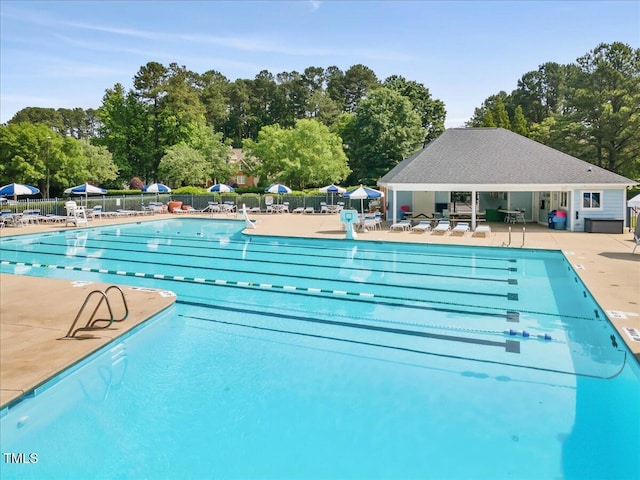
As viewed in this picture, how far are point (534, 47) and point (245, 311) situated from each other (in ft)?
54.9

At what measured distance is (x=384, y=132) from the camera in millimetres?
40188

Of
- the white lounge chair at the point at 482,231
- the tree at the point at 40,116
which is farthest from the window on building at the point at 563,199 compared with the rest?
the tree at the point at 40,116

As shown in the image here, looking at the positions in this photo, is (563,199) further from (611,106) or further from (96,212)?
(96,212)

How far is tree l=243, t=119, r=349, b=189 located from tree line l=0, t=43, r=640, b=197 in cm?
8

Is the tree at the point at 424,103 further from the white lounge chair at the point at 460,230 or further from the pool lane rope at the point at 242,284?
the pool lane rope at the point at 242,284

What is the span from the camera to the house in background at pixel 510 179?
842 inches

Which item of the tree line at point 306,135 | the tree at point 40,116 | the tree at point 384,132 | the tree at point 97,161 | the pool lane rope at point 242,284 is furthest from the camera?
the tree at point 40,116

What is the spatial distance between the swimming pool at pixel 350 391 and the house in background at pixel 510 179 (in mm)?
10245

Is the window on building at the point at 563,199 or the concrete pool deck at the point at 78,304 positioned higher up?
the window on building at the point at 563,199

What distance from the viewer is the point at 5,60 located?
18.1 metres

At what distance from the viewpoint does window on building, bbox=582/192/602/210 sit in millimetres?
21453

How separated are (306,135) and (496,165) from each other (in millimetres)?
17523

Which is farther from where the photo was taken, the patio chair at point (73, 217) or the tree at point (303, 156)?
the tree at point (303, 156)

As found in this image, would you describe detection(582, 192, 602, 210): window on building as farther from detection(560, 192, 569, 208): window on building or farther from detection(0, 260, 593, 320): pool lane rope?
detection(0, 260, 593, 320): pool lane rope
